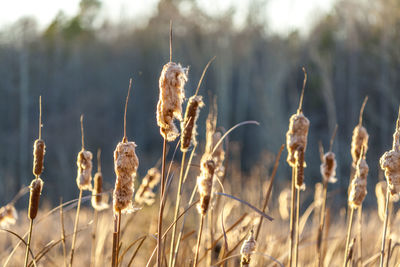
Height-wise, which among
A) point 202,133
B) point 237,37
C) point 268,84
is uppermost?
point 237,37

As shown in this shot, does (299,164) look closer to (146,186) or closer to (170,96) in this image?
(170,96)

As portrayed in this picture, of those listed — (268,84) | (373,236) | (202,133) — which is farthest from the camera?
(202,133)

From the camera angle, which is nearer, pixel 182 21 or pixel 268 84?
pixel 268 84

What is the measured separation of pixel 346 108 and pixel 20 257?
20.0 metres

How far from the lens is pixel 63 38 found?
26.1 metres

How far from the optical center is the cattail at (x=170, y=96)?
3.27 ft

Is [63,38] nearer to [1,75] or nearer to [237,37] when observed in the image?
[1,75]

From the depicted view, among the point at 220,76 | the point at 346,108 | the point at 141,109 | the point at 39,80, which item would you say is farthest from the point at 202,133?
the point at 39,80

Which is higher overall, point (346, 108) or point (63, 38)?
point (63, 38)

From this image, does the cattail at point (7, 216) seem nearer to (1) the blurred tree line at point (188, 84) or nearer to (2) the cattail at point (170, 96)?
(2) the cattail at point (170, 96)

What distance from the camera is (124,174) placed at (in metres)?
1.05

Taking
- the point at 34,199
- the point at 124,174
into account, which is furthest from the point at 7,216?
the point at 124,174

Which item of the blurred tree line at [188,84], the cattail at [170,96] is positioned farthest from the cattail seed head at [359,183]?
the blurred tree line at [188,84]

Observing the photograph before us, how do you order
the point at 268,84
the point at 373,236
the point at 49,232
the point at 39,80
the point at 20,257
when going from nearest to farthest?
the point at 20,257 < the point at 373,236 < the point at 49,232 < the point at 268,84 < the point at 39,80
